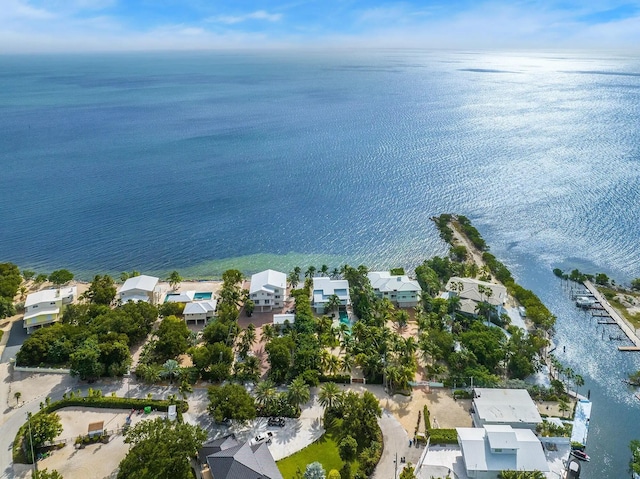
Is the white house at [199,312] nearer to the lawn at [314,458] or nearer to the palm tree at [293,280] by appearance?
the palm tree at [293,280]

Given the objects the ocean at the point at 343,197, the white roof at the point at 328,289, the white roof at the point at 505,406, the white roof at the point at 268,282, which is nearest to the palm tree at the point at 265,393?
the white roof at the point at 328,289

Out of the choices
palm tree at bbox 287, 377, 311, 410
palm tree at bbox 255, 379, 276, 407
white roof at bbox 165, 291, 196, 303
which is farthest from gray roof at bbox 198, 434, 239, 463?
white roof at bbox 165, 291, 196, 303

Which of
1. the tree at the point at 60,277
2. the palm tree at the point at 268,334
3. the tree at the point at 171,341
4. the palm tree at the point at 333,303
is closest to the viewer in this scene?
the tree at the point at 171,341

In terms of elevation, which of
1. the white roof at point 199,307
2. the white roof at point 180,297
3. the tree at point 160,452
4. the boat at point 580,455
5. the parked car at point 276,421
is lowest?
the boat at point 580,455

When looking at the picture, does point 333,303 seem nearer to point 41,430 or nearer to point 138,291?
point 138,291

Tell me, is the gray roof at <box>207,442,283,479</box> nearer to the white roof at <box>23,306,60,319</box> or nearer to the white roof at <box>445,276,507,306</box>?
the white roof at <box>23,306,60,319</box>

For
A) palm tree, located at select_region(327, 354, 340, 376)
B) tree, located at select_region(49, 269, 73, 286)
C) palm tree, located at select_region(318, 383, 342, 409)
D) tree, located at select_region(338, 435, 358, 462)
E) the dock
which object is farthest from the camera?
tree, located at select_region(49, 269, 73, 286)
